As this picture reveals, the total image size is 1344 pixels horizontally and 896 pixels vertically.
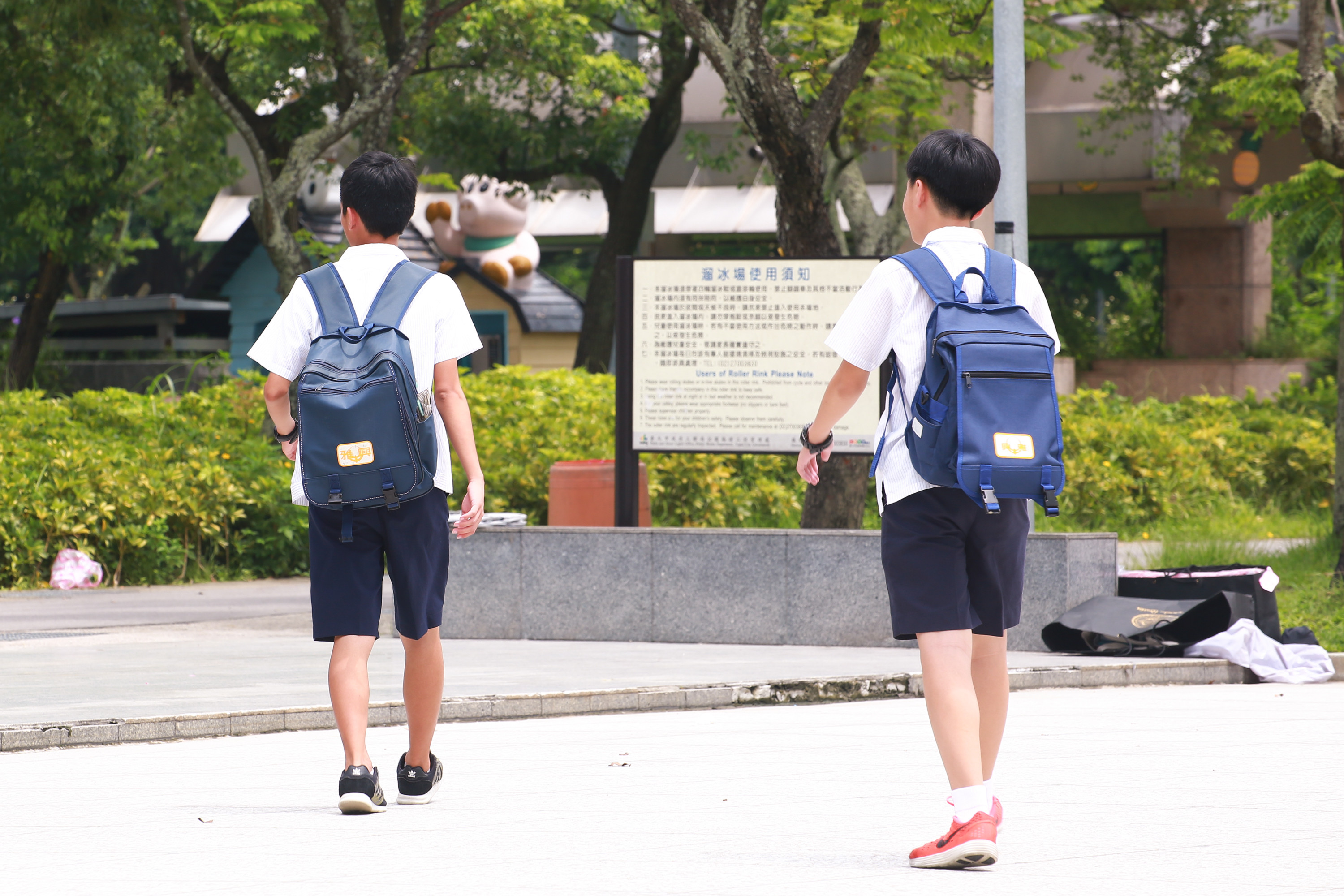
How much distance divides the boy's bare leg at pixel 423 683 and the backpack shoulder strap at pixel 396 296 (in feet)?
3.07

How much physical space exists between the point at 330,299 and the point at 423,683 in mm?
1169

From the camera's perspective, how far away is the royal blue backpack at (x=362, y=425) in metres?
4.56

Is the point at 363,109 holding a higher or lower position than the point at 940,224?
higher

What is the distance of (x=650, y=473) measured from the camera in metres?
12.5

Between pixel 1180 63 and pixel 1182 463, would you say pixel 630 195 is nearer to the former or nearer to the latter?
pixel 1180 63

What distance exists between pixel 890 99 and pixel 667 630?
8897 mm

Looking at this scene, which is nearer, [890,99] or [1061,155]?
[890,99]

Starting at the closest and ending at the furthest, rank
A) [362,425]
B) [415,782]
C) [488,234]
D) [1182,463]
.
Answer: [362,425] < [415,782] < [1182,463] < [488,234]

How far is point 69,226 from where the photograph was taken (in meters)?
23.2

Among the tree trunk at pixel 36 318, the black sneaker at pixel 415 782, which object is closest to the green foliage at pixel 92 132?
the tree trunk at pixel 36 318

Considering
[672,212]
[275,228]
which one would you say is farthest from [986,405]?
[672,212]

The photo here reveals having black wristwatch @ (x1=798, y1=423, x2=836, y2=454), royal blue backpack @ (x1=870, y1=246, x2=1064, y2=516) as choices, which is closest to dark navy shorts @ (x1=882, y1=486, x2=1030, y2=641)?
royal blue backpack @ (x1=870, y1=246, x2=1064, y2=516)

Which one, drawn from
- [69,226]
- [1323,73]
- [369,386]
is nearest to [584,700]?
[369,386]

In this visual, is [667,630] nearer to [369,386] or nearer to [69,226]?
[369,386]
